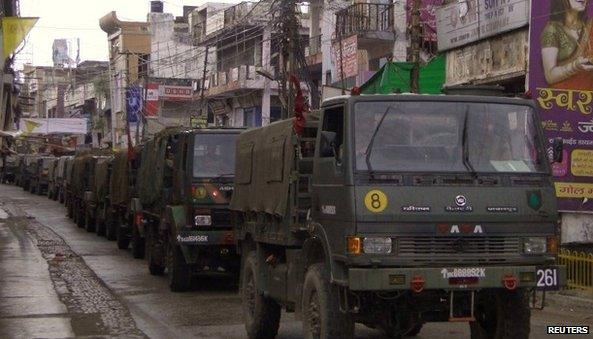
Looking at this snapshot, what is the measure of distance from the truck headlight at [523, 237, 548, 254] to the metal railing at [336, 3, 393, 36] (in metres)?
20.9

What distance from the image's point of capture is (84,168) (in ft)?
112

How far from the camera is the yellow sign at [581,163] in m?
17.0

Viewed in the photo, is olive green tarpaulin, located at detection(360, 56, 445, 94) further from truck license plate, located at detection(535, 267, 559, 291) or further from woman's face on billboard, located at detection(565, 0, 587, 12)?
truck license plate, located at detection(535, 267, 559, 291)

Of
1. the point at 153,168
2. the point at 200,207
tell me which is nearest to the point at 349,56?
the point at 153,168

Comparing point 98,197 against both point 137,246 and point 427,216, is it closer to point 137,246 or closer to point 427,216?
point 137,246

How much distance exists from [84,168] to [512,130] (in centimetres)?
2738

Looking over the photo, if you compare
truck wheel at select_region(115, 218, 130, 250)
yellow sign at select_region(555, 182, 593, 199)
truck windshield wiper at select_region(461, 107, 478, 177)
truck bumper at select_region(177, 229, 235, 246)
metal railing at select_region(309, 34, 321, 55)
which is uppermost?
metal railing at select_region(309, 34, 321, 55)

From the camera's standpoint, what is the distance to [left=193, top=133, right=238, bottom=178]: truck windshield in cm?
1592

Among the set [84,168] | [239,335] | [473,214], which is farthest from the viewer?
[84,168]

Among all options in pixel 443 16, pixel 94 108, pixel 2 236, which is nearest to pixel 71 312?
pixel 443 16

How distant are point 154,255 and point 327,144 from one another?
10465mm

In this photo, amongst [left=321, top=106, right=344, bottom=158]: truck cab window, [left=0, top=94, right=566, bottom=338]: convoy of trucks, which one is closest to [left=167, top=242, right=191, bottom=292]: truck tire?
[left=0, top=94, right=566, bottom=338]: convoy of trucks

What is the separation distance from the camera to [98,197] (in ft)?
95.7

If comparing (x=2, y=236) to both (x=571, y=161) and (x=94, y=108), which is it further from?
(x=94, y=108)
